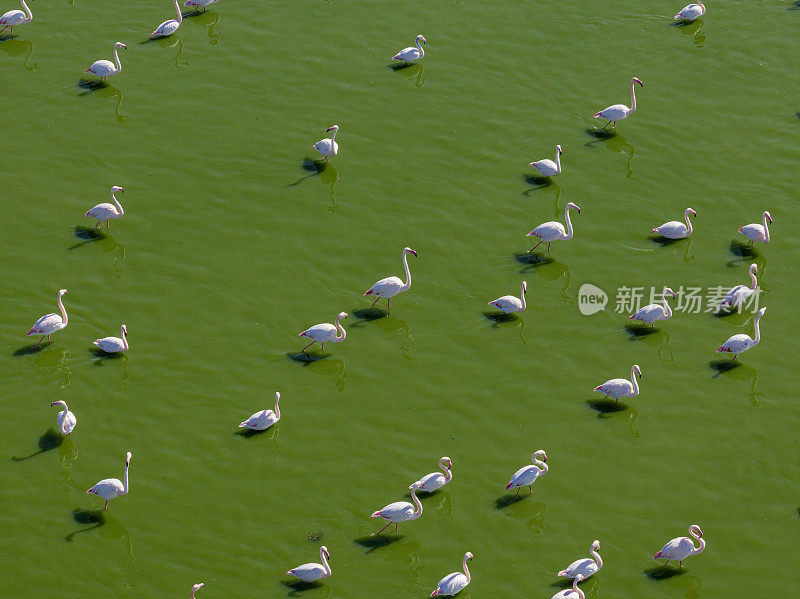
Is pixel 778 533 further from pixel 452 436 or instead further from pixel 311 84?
pixel 311 84

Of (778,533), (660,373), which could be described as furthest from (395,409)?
(778,533)

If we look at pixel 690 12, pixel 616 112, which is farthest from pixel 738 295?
pixel 690 12

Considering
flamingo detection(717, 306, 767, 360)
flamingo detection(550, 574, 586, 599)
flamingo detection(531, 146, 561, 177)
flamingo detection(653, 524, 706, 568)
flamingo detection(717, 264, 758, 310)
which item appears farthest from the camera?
flamingo detection(531, 146, 561, 177)

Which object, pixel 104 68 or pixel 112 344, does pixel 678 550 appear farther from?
pixel 104 68

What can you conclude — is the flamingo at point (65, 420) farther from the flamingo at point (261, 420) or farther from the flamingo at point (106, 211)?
the flamingo at point (106, 211)

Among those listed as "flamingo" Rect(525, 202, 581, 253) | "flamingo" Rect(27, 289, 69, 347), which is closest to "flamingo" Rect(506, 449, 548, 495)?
"flamingo" Rect(525, 202, 581, 253)

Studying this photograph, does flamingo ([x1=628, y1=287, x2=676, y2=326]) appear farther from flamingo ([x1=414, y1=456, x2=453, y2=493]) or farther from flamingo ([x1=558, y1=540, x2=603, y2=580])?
flamingo ([x1=558, y1=540, x2=603, y2=580])
